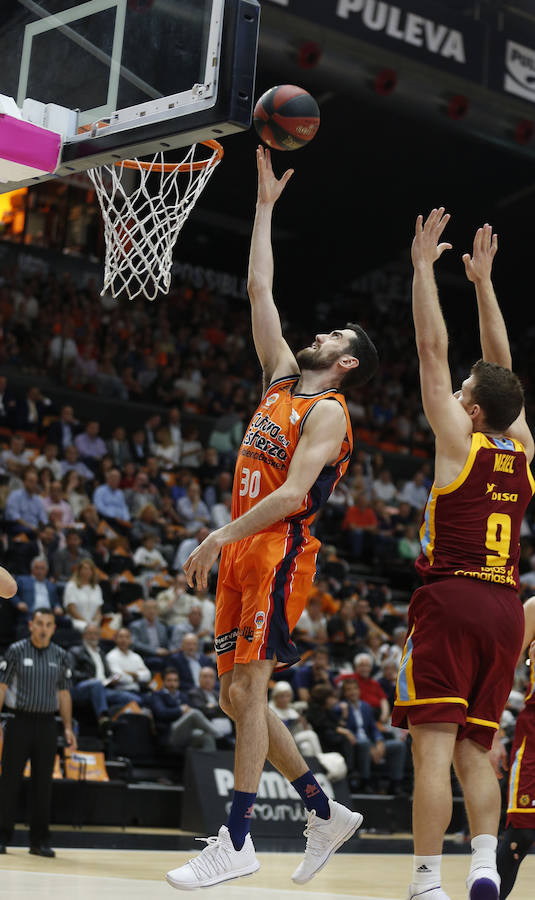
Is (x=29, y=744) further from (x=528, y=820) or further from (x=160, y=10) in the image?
(x=160, y=10)

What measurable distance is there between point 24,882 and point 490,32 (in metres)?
14.6

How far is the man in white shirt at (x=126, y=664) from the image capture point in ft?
38.8

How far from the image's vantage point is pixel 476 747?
4469 mm

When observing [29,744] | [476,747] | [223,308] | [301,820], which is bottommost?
[301,820]

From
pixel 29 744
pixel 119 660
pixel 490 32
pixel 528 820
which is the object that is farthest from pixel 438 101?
pixel 528 820

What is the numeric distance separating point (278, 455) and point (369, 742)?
28.3ft

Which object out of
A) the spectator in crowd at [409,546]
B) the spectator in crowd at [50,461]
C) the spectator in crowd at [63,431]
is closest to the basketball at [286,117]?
the spectator in crowd at [50,461]

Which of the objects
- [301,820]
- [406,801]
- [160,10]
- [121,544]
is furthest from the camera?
[121,544]

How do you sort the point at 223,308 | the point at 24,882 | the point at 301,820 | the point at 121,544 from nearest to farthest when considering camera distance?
1. the point at 24,882
2. the point at 301,820
3. the point at 121,544
4. the point at 223,308

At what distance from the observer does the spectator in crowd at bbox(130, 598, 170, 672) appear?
12508 mm

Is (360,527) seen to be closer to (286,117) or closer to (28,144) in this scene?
(28,144)

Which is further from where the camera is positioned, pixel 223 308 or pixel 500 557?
pixel 223 308

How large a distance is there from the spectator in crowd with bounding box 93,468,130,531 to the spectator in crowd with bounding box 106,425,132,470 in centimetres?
133

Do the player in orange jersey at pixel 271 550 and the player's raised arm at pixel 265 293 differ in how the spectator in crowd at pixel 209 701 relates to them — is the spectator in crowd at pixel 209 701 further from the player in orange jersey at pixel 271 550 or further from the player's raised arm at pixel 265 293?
the player's raised arm at pixel 265 293
